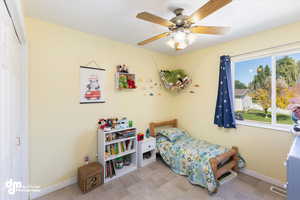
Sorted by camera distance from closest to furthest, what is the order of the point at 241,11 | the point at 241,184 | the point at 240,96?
the point at 241,11 → the point at 241,184 → the point at 240,96

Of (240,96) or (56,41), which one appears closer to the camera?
(56,41)

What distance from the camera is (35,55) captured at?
5.99ft

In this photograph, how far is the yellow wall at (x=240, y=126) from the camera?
6.73 ft

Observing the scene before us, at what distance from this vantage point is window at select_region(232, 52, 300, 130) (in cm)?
202

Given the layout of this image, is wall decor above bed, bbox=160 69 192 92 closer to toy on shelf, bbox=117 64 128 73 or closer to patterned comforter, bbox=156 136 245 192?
toy on shelf, bbox=117 64 128 73

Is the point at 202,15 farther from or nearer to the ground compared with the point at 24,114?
farther from the ground

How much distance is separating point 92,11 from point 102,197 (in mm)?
2508

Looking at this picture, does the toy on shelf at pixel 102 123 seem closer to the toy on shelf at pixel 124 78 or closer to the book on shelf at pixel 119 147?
the book on shelf at pixel 119 147

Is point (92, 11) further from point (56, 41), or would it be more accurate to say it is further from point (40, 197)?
point (40, 197)

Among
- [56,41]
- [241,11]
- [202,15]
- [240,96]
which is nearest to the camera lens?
[202,15]

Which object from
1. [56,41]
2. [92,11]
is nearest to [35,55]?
[56,41]

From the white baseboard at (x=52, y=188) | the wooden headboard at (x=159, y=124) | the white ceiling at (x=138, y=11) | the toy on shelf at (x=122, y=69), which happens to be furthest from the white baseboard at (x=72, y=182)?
the white ceiling at (x=138, y=11)

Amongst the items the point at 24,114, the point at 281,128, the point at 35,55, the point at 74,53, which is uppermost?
the point at 74,53

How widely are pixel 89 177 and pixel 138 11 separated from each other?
7.88 feet
